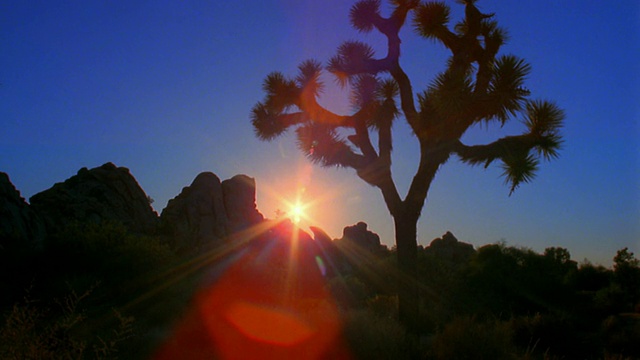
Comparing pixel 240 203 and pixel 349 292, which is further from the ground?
pixel 240 203

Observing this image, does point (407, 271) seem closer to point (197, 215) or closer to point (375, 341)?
point (375, 341)

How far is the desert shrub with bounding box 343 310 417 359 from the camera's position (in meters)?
8.38

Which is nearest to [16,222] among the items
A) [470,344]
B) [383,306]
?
[383,306]

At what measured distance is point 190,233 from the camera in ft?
118

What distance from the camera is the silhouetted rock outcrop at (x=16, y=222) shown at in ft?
65.2

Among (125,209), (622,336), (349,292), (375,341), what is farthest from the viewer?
(125,209)

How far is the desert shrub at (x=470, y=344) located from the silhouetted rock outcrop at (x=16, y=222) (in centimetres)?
1578

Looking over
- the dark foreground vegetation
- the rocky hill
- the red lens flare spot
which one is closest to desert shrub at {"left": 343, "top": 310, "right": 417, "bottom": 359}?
the dark foreground vegetation

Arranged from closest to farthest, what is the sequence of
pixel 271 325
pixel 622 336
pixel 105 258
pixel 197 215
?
pixel 271 325, pixel 622 336, pixel 105 258, pixel 197 215

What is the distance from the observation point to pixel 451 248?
37.3 meters

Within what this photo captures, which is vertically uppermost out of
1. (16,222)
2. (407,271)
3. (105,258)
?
(16,222)

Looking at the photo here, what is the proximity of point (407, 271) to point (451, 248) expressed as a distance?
25.7 meters

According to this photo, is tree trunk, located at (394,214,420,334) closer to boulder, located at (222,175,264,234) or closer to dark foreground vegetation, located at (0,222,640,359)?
dark foreground vegetation, located at (0,222,640,359)

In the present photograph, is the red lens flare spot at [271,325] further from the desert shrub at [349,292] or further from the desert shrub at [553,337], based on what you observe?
the desert shrub at [349,292]
